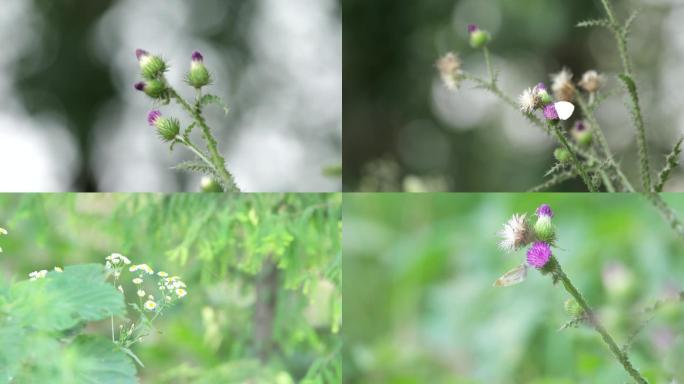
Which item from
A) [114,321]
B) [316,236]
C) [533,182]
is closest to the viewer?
[114,321]

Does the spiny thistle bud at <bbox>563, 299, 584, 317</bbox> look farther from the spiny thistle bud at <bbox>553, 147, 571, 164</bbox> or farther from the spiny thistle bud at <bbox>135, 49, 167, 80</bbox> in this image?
the spiny thistle bud at <bbox>135, 49, 167, 80</bbox>

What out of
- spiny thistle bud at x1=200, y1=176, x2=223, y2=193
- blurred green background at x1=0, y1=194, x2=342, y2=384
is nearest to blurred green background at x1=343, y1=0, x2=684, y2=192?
blurred green background at x1=0, y1=194, x2=342, y2=384

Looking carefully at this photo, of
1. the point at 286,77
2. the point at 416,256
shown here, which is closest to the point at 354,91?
the point at 286,77

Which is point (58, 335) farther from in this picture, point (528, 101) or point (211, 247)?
point (528, 101)

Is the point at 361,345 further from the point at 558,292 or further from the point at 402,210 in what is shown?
the point at 402,210

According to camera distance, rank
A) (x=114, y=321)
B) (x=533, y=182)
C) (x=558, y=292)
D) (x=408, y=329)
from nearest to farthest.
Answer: (x=114, y=321) → (x=558, y=292) → (x=408, y=329) → (x=533, y=182)
